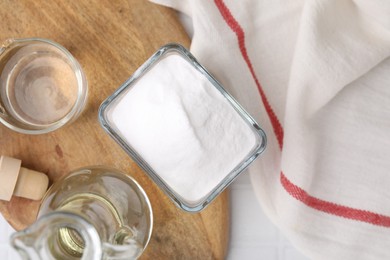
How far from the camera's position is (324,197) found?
0.61 metres

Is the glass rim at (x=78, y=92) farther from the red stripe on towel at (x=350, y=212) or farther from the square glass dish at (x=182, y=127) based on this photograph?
the red stripe on towel at (x=350, y=212)

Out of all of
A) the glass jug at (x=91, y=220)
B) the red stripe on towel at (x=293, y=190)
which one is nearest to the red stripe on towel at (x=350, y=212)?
the red stripe on towel at (x=293, y=190)

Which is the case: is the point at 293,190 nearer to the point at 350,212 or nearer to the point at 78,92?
the point at 350,212

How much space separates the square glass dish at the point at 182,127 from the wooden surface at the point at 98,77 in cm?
4

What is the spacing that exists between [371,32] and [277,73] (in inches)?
3.6

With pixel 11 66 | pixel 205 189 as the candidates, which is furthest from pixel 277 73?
pixel 11 66

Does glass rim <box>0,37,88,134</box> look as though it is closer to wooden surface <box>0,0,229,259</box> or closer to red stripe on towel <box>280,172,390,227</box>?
wooden surface <box>0,0,229,259</box>

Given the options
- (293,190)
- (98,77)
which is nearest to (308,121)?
(293,190)

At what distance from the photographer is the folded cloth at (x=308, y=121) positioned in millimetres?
585

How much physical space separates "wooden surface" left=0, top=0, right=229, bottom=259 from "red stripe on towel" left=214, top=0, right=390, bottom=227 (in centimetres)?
5

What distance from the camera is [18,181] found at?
59 centimetres

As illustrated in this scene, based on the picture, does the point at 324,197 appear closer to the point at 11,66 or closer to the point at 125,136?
the point at 125,136

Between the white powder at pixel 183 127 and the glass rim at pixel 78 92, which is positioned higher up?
the glass rim at pixel 78 92

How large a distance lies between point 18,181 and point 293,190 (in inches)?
9.8
